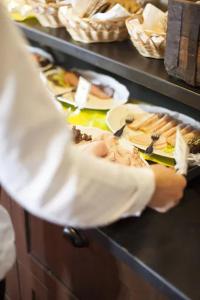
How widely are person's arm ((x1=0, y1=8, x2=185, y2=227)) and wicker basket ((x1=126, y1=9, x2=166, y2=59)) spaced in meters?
0.51

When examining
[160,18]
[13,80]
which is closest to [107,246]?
[13,80]

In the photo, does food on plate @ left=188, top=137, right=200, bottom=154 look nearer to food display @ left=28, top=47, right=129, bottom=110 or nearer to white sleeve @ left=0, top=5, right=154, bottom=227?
food display @ left=28, top=47, right=129, bottom=110

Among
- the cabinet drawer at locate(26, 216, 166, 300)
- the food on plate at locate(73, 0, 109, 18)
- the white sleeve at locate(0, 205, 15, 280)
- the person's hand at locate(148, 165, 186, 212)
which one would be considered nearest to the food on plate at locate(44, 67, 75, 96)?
the food on plate at locate(73, 0, 109, 18)

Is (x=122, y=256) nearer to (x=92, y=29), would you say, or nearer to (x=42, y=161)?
(x=42, y=161)

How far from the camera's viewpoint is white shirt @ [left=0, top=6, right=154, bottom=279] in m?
0.47

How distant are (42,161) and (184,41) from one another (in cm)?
49

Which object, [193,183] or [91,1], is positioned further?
[91,1]

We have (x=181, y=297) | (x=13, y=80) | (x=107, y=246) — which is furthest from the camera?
(x=107, y=246)

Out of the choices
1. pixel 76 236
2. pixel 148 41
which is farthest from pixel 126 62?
pixel 76 236

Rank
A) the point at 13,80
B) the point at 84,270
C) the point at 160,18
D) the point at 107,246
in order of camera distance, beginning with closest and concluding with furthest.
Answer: the point at 13,80 → the point at 107,246 → the point at 84,270 → the point at 160,18

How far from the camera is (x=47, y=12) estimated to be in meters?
1.23

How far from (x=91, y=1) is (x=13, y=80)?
0.74m

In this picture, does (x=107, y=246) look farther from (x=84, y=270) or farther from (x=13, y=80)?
(x=13, y=80)

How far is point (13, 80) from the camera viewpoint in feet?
1.54
